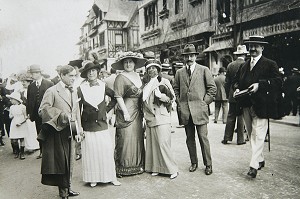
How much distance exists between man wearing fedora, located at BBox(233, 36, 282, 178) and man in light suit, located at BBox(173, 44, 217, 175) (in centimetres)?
60

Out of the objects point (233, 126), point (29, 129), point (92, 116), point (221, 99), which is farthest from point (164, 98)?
point (221, 99)

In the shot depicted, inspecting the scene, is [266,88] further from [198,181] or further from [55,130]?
[55,130]

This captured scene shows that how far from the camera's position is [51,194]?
469 cm

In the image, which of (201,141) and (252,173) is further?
(201,141)

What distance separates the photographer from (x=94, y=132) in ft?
15.9

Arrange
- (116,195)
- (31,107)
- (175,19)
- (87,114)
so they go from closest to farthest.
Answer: (116,195) < (87,114) < (31,107) < (175,19)

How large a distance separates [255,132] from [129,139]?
202 cm

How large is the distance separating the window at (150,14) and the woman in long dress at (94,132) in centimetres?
2101

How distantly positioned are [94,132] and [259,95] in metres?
2.55

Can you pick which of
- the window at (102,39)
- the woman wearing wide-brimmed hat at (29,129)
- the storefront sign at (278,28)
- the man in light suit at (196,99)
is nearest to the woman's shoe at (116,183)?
the man in light suit at (196,99)

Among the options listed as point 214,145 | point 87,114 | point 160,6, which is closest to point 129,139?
point 87,114

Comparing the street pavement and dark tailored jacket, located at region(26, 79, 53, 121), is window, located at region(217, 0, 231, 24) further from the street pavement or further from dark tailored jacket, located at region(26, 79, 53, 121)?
dark tailored jacket, located at region(26, 79, 53, 121)

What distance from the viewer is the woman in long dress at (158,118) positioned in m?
5.21

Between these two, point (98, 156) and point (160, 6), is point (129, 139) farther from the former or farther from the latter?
point (160, 6)
